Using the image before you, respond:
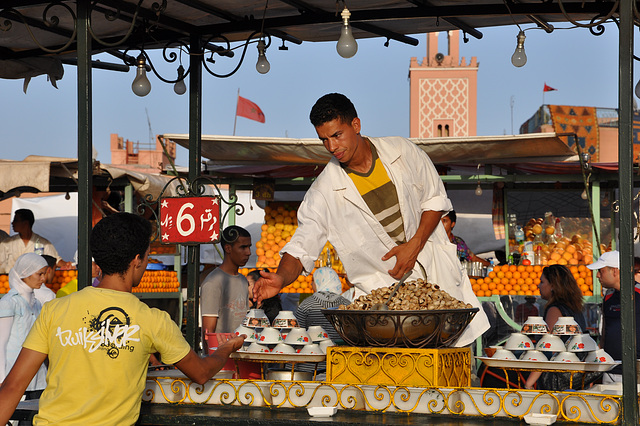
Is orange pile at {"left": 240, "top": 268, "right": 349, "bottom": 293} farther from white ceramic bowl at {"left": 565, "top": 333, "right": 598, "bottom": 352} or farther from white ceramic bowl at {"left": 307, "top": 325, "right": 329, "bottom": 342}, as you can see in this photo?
white ceramic bowl at {"left": 565, "top": 333, "right": 598, "bottom": 352}

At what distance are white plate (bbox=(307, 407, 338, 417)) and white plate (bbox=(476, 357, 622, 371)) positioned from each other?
68 centimetres

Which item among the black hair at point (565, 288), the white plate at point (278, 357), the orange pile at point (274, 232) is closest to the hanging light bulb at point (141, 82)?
the white plate at point (278, 357)

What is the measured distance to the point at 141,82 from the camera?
15.8ft

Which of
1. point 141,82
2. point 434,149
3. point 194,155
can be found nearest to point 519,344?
point 194,155

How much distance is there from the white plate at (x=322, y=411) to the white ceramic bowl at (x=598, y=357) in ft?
3.82

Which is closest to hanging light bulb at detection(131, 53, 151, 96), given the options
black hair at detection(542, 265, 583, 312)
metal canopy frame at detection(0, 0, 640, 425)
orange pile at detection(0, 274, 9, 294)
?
metal canopy frame at detection(0, 0, 640, 425)

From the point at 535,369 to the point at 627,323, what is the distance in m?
0.62

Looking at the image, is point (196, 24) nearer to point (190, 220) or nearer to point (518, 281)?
point (190, 220)

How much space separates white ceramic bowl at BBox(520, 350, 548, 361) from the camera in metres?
3.21

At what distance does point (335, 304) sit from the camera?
541 cm

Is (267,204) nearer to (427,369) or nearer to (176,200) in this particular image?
(176,200)

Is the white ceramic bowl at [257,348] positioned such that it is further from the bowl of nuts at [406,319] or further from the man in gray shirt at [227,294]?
the man in gray shirt at [227,294]

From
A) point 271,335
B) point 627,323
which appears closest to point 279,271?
point 271,335

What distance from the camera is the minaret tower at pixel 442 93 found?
3744 cm
